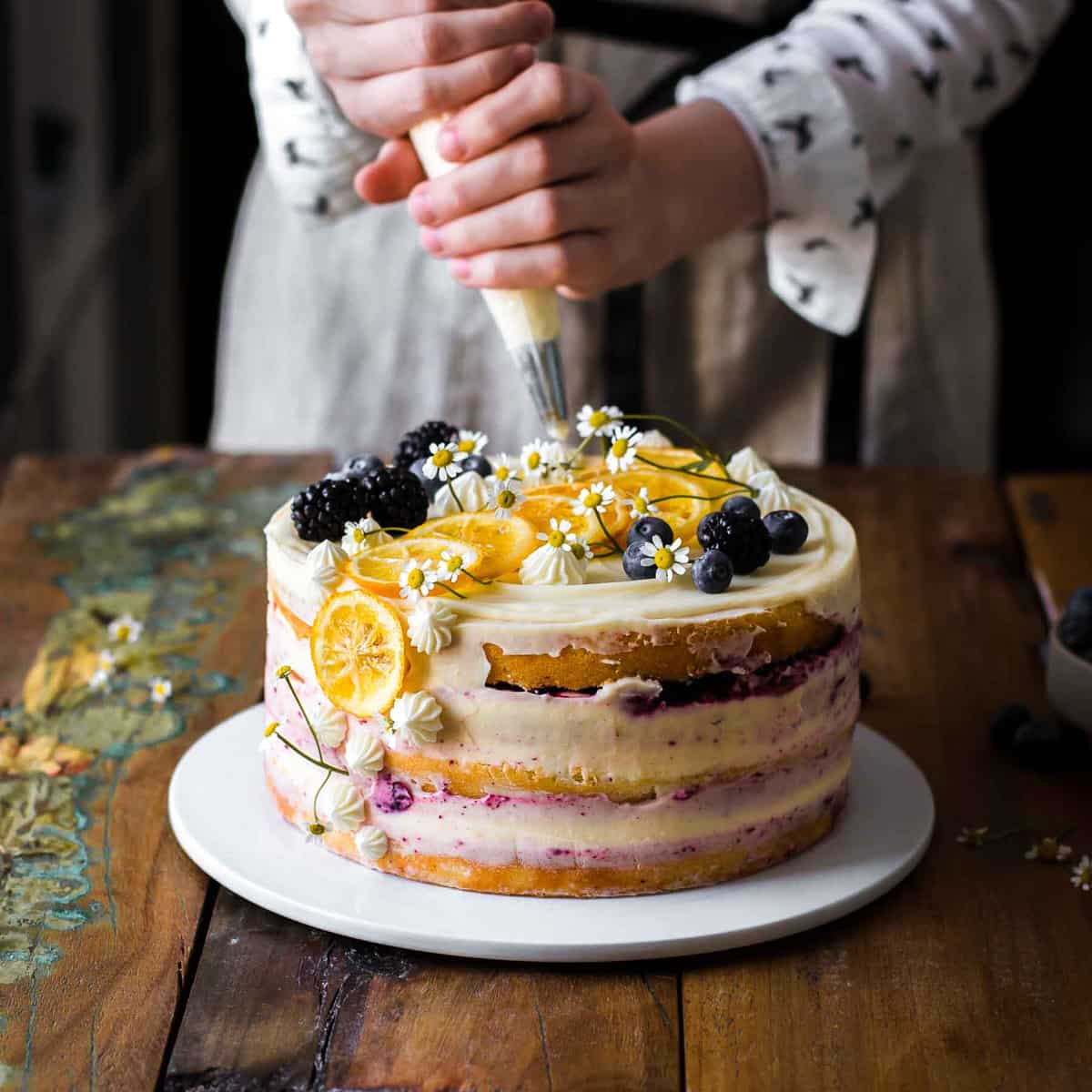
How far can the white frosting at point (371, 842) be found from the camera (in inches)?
46.2

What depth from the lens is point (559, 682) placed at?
43.6 inches

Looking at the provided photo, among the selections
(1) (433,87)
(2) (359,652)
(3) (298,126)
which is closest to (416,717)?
(2) (359,652)

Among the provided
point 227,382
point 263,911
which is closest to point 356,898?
point 263,911

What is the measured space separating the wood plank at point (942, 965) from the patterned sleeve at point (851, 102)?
1.57 feet

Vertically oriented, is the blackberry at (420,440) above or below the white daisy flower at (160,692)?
above

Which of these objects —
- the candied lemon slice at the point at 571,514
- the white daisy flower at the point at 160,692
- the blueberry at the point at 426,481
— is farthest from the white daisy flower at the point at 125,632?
the candied lemon slice at the point at 571,514

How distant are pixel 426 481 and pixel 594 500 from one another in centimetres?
20

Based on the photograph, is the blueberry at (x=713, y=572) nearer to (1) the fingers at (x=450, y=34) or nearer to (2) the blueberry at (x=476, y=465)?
(2) the blueberry at (x=476, y=465)

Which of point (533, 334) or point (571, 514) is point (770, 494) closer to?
point (571, 514)

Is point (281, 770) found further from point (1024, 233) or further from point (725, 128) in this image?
point (1024, 233)

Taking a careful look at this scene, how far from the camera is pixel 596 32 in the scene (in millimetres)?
1924

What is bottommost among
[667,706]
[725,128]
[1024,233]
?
[1024,233]

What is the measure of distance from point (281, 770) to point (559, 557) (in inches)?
11.5

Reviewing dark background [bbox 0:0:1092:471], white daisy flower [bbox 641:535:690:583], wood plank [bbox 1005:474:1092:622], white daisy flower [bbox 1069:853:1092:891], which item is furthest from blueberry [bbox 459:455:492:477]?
dark background [bbox 0:0:1092:471]
